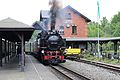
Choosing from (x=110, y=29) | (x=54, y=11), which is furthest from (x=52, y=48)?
(x=110, y=29)

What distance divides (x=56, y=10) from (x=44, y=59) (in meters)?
6.96

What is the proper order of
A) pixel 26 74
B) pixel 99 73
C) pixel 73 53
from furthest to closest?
pixel 73 53 < pixel 99 73 < pixel 26 74

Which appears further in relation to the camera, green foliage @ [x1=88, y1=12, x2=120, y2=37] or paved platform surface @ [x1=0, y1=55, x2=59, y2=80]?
green foliage @ [x1=88, y1=12, x2=120, y2=37]

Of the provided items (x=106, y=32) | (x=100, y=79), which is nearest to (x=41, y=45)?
(x=100, y=79)

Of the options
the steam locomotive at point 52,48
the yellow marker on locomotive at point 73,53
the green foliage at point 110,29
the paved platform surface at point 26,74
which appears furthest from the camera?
the green foliage at point 110,29

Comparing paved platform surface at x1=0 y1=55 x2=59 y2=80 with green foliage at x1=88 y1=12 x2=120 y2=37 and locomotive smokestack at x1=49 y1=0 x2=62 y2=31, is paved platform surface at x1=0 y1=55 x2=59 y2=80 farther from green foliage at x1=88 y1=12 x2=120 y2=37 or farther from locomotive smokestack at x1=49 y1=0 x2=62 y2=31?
green foliage at x1=88 y1=12 x2=120 y2=37

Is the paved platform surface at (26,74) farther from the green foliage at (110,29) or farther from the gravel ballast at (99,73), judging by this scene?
the green foliage at (110,29)

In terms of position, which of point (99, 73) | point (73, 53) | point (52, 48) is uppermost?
point (52, 48)

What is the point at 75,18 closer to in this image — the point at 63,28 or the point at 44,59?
the point at 63,28

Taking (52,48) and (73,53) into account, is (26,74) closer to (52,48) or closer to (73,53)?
(52,48)

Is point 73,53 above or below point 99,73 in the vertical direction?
above

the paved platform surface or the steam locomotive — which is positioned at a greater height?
the steam locomotive

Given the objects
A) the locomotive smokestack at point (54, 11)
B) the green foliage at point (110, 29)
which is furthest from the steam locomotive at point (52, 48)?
the green foliage at point (110, 29)

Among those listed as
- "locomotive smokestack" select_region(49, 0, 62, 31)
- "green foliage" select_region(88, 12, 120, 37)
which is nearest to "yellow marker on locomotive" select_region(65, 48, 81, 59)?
"locomotive smokestack" select_region(49, 0, 62, 31)
